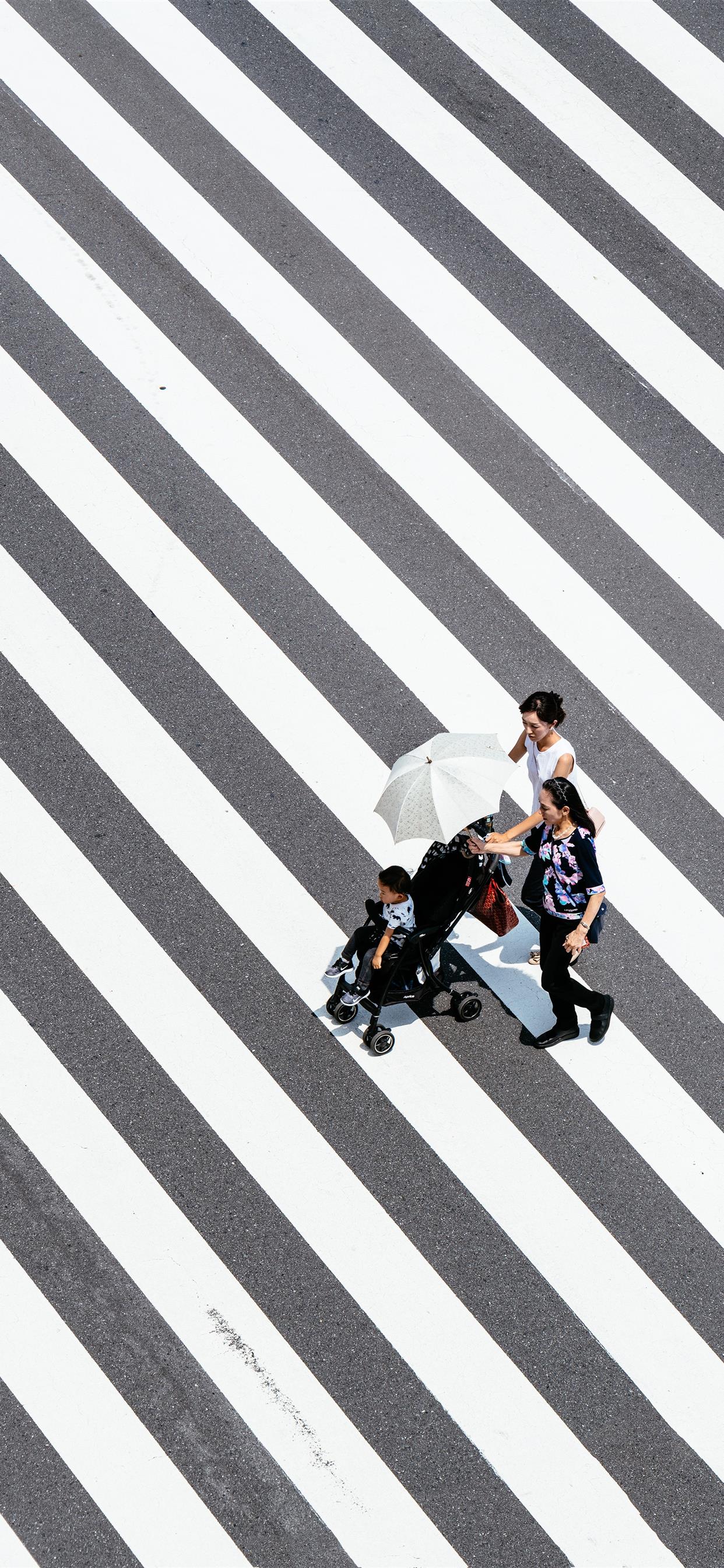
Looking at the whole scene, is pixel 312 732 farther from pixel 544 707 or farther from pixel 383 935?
pixel 544 707

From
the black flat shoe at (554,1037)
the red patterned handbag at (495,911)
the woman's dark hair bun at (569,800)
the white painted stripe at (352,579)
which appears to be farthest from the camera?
the white painted stripe at (352,579)

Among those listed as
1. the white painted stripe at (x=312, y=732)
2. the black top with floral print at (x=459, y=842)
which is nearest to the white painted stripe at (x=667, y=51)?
the white painted stripe at (x=312, y=732)

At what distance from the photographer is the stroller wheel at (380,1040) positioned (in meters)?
6.92

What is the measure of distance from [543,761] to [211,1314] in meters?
3.36

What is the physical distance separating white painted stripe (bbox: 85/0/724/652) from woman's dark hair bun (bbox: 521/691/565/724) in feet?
7.07

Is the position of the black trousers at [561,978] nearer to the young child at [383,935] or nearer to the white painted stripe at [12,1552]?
the young child at [383,935]

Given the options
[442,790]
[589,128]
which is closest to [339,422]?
[589,128]

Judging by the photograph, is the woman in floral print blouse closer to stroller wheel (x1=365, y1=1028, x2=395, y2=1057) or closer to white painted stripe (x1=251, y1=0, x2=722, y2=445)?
stroller wheel (x1=365, y1=1028, x2=395, y2=1057)

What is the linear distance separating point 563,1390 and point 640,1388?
40cm

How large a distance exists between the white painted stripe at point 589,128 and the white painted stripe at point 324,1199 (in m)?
5.33

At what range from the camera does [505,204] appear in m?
8.81

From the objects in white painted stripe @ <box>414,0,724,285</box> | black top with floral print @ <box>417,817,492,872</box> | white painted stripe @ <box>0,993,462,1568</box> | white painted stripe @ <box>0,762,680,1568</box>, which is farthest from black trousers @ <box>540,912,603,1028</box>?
white painted stripe @ <box>414,0,724,285</box>

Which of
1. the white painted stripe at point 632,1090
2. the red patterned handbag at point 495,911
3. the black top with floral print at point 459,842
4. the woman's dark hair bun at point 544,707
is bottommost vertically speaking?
the white painted stripe at point 632,1090

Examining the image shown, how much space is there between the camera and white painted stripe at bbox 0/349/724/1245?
22.8ft
